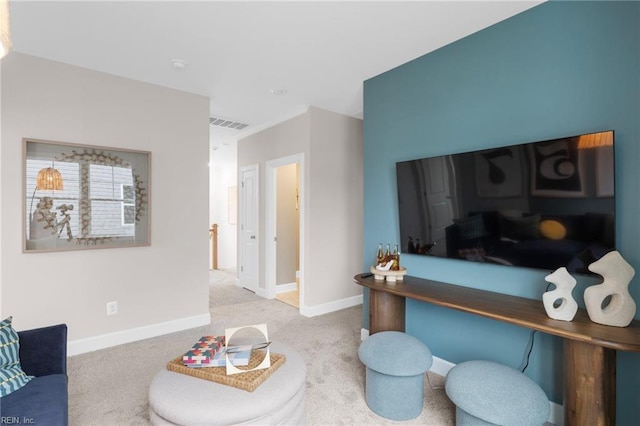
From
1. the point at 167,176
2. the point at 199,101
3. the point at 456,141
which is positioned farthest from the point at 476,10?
the point at 167,176

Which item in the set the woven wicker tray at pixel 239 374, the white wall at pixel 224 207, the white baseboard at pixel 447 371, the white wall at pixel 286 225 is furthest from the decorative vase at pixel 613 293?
the white wall at pixel 224 207

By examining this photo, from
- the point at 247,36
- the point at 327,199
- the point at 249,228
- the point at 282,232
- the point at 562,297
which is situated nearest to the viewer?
the point at 562,297

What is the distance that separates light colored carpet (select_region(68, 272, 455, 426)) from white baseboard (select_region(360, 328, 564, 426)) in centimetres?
7

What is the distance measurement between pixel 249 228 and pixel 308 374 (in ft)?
9.87

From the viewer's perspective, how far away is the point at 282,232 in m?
5.03

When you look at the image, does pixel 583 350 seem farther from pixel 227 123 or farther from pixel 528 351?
pixel 227 123

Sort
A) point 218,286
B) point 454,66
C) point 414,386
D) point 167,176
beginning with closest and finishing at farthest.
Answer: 1. point 414,386
2. point 454,66
3. point 167,176
4. point 218,286

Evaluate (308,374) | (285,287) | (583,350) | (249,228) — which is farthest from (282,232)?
(583,350)

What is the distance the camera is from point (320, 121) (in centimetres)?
409

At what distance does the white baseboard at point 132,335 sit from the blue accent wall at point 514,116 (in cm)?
219

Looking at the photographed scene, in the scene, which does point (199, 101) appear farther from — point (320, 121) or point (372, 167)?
point (372, 167)

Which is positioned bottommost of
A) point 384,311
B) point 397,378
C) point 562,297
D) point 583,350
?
point 397,378

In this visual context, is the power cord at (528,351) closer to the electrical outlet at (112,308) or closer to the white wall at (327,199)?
the white wall at (327,199)

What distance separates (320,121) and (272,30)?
176 centimetres
